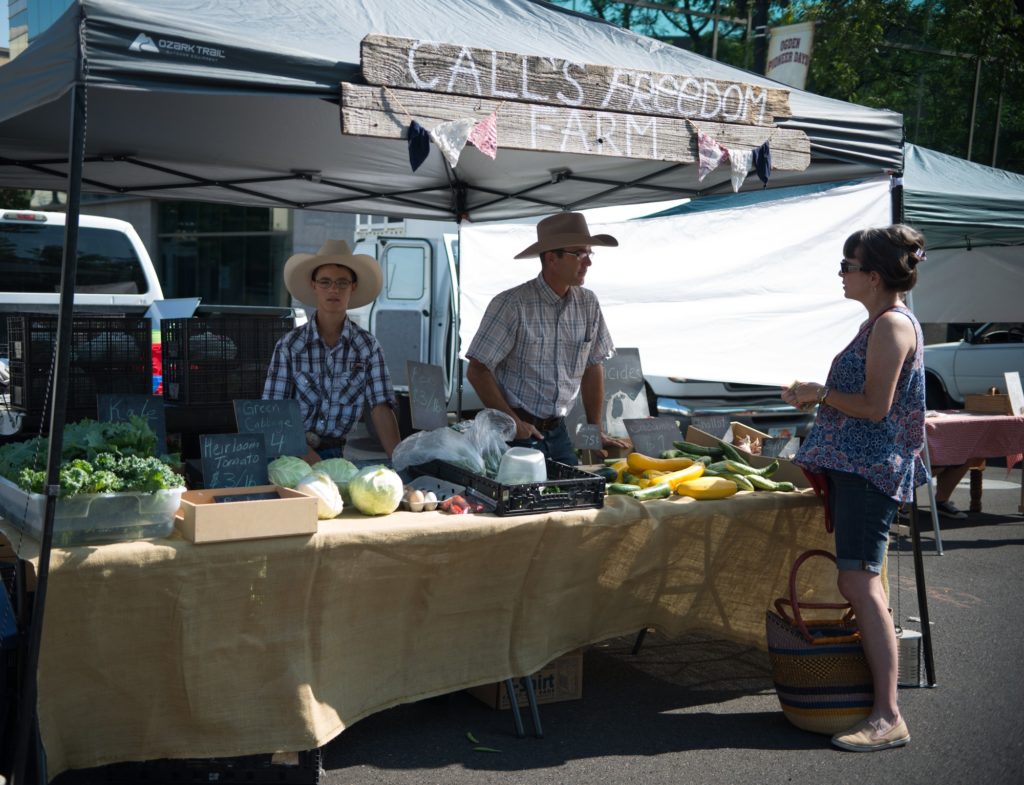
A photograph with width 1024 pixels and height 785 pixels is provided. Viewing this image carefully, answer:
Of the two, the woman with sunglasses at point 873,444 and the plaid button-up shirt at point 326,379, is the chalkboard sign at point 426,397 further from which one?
the woman with sunglasses at point 873,444

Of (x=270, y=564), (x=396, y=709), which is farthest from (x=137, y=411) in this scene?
(x=396, y=709)

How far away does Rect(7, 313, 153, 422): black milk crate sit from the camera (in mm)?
4840

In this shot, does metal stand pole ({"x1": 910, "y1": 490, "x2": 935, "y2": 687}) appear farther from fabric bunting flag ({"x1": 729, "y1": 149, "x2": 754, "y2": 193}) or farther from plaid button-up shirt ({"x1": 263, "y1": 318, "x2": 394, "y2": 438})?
plaid button-up shirt ({"x1": 263, "y1": 318, "x2": 394, "y2": 438})

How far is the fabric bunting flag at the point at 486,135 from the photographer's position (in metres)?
3.51

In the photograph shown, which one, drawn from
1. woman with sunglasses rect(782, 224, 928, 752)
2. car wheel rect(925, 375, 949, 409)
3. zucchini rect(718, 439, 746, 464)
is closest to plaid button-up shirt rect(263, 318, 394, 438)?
zucchini rect(718, 439, 746, 464)

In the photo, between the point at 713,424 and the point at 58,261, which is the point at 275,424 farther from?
the point at 58,261

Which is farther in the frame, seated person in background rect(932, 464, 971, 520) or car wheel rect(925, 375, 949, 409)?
car wheel rect(925, 375, 949, 409)

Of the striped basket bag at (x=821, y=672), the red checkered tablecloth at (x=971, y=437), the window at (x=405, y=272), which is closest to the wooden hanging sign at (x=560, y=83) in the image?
the striped basket bag at (x=821, y=672)

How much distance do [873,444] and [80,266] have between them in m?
6.90

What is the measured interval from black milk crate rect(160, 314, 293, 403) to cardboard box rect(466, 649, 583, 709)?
2347mm

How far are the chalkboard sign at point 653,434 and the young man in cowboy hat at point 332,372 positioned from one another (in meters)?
1.16

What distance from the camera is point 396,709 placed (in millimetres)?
4098

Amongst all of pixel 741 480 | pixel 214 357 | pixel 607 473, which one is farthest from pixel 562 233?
pixel 214 357

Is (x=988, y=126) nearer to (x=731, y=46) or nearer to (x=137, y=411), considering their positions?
(x=731, y=46)
